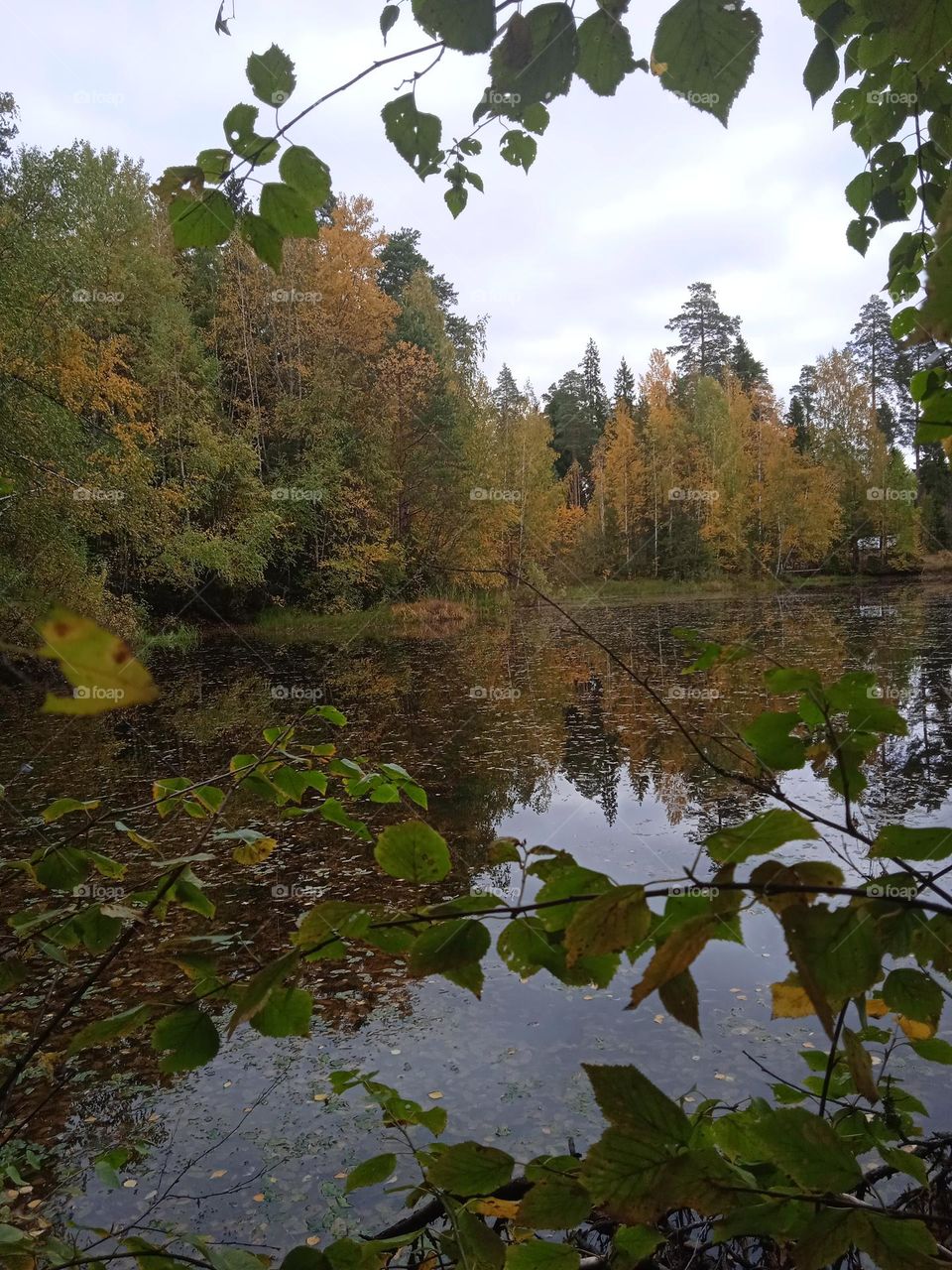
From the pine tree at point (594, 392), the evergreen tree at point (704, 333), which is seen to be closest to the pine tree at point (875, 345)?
the evergreen tree at point (704, 333)

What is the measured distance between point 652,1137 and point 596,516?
1364 inches

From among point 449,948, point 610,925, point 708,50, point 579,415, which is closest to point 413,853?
point 449,948

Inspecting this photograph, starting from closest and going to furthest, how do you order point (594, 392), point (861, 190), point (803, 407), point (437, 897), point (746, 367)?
1. point (861, 190)
2. point (437, 897)
3. point (803, 407)
4. point (746, 367)
5. point (594, 392)

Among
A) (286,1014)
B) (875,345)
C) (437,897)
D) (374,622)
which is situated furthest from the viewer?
(374,622)

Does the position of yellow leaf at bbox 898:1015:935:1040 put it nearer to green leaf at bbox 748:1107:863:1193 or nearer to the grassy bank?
green leaf at bbox 748:1107:863:1193

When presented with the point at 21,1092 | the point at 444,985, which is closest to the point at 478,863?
the point at 444,985

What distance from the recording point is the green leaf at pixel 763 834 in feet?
1.59

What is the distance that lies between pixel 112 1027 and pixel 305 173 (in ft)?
2.70

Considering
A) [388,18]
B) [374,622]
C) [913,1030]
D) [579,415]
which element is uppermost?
[579,415]

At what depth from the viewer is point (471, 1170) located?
0.69 m

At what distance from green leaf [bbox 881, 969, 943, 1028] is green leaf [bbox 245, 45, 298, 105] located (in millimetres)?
942

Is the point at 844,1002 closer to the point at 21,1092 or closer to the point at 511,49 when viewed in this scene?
the point at 511,49

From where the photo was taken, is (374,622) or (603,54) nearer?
(603,54)

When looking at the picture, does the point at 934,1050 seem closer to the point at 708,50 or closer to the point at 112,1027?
the point at 112,1027
